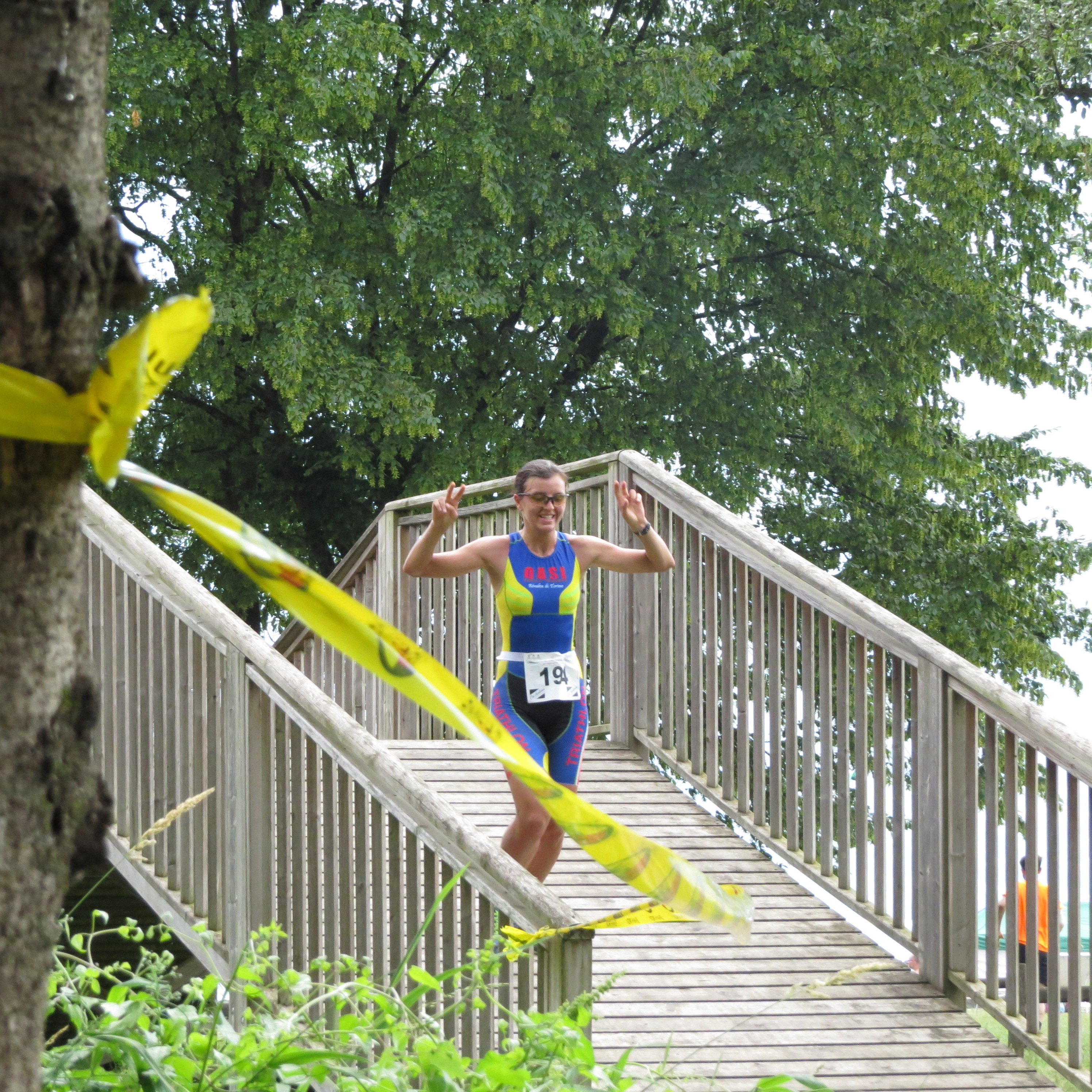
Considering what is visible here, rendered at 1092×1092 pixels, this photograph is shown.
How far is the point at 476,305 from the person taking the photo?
14.3 meters

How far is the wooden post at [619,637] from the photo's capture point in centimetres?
706

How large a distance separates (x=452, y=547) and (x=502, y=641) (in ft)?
10.1

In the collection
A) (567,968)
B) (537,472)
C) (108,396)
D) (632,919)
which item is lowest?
(567,968)

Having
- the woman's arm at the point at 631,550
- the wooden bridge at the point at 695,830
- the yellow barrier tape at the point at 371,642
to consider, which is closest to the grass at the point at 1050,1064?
the wooden bridge at the point at 695,830

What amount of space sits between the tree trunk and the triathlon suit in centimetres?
361

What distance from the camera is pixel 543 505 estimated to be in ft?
16.7

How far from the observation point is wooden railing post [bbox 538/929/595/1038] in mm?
3172

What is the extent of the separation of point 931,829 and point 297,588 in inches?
140

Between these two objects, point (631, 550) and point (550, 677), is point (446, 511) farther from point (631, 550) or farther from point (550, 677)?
point (631, 550)

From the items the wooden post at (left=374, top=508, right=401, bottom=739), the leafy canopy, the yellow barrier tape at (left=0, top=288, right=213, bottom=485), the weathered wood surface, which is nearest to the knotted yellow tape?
the yellow barrier tape at (left=0, top=288, right=213, bottom=485)

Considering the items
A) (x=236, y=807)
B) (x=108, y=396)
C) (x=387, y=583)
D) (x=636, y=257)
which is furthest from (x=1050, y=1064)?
(x=636, y=257)

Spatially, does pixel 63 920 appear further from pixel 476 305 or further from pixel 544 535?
pixel 476 305

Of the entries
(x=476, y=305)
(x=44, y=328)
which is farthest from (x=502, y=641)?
(x=476, y=305)

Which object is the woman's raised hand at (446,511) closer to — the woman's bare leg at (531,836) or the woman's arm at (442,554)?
the woman's arm at (442,554)
